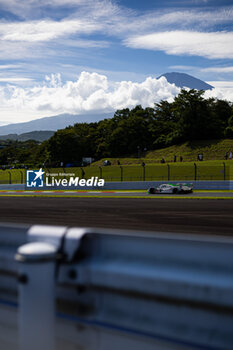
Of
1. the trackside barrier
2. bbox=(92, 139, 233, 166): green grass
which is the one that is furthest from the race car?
bbox=(92, 139, 233, 166): green grass

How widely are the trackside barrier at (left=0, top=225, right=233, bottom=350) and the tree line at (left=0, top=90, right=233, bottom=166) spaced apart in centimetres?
9401

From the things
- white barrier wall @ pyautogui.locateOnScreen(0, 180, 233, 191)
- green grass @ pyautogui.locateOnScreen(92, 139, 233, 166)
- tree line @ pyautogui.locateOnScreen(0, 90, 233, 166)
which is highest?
tree line @ pyautogui.locateOnScreen(0, 90, 233, 166)

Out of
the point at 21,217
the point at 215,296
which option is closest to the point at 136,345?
the point at 215,296

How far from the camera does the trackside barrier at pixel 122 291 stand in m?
2.57

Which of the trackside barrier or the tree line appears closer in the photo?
the trackside barrier

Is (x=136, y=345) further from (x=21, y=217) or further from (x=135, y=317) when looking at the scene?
(x=21, y=217)

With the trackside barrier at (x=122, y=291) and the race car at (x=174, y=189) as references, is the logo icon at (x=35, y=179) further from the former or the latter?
the trackside barrier at (x=122, y=291)

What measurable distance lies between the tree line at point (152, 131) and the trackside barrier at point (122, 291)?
94008 mm

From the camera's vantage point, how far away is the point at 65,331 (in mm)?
3076

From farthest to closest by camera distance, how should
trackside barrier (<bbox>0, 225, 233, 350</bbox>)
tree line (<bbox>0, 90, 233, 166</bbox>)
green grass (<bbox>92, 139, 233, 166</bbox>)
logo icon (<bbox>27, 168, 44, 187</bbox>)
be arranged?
tree line (<bbox>0, 90, 233, 166</bbox>) → green grass (<bbox>92, 139, 233, 166</bbox>) → logo icon (<bbox>27, 168, 44, 187</bbox>) → trackside barrier (<bbox>0, 225, 233, 350</bbox>)

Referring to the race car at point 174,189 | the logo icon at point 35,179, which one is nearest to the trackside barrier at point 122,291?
the race car at point 174,189

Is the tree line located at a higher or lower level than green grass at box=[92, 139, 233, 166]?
higher

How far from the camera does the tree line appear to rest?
98375 millimetres

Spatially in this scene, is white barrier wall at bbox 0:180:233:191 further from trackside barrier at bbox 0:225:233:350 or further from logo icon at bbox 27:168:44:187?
trackside barrier at bbox 0:225:233:350
